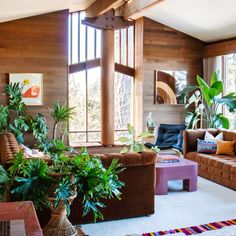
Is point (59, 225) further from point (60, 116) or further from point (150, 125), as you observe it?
point (150, 125)

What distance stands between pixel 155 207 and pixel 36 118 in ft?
12.7

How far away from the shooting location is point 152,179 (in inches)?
164

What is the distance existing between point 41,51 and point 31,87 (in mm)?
828

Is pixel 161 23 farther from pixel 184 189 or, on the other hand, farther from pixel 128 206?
pixel 128 206

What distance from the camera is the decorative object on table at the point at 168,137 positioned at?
24.3 feet

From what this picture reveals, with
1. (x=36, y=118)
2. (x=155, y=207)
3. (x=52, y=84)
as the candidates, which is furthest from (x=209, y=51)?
(x=155, y=207)

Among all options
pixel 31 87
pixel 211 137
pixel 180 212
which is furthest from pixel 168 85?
pixel 180 212

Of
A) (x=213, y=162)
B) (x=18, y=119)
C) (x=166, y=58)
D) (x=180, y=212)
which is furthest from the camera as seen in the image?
(x=166, y=58)

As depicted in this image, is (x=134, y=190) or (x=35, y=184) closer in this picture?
(x=35, y=184)

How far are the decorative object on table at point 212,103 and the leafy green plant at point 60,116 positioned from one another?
9.64 feet

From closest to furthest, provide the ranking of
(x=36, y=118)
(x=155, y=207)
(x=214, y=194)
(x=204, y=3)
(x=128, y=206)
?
(x=128, y=206) → (x=155, y=207) → (x=214, y=194) → (x=204, y=3) → (x=36, y=118)

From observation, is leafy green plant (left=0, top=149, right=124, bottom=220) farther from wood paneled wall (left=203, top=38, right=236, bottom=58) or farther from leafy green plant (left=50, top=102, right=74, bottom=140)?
wood paneled wall (left=203, top=38, right=236, bottom=58)

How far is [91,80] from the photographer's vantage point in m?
8.73

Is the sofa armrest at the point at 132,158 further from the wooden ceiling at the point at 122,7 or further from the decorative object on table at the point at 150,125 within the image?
the decorative object on table at the point at 150,125
